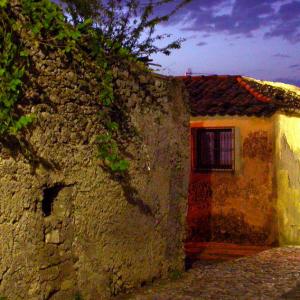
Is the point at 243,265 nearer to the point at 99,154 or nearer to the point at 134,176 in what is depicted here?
the point at 134,176

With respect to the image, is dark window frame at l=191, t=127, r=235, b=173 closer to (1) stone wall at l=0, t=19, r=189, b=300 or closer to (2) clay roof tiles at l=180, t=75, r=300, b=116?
(2) clay roof tiles at l=180, t=75, r=300, b=116

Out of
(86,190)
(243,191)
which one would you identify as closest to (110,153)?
(86,190)

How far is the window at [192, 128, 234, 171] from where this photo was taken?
1422 centimetres

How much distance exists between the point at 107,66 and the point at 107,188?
4.72 feet

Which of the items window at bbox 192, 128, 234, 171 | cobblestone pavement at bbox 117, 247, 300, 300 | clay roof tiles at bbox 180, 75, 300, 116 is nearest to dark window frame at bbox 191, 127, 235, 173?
window at bbox 192, 128, 234, 171

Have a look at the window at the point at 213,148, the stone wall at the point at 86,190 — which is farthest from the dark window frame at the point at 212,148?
the stone wall at the point at 86,190

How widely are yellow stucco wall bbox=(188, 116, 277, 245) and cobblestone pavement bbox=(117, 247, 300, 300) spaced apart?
234 cm

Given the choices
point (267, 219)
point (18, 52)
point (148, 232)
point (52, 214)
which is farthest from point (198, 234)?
point (18, 52)

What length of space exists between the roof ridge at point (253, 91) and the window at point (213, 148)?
928 millimetres

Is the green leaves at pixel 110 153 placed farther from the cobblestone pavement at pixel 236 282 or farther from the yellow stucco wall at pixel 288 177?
the yellow stucco wall at pixel 288 177

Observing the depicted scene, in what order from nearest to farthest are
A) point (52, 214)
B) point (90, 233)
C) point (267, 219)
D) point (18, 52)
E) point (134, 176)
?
point (18, 52) → point (52, 214) → point (90, 233) → point (134, 176) → point (267, 219)

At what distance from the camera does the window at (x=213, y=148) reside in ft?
46.6

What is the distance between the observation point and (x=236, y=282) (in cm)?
879

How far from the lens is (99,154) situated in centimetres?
726
